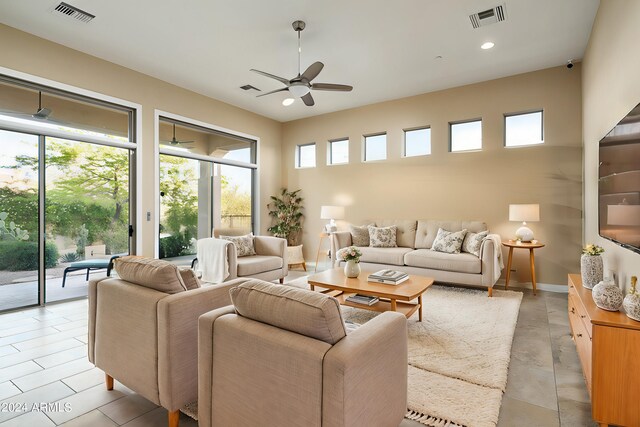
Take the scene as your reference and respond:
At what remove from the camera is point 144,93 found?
4945 millimetres

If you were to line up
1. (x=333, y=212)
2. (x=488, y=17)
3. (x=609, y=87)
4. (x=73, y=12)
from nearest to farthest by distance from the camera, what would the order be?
(x=609, y=87) < (x=73, y=12) < (x=488, y=17) < (x=333, y=212)

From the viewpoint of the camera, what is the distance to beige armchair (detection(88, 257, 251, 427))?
1722mm

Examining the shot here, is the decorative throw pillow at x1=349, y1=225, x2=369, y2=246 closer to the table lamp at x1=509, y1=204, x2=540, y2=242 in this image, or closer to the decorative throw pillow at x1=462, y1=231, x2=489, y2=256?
the decorative throw pillow at x1=462, y1=231, x2=489, y2=256

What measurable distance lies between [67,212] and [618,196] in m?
5.60

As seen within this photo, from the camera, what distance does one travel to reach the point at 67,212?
14.0 ft

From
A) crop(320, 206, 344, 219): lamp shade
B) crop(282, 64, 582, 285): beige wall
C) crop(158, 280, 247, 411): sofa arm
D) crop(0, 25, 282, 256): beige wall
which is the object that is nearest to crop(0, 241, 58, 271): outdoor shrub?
crop(0, 25, 282, 256): beige wall

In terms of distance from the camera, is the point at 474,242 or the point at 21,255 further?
the point at 474,242

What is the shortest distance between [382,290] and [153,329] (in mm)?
2003

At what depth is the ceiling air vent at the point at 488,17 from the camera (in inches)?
133

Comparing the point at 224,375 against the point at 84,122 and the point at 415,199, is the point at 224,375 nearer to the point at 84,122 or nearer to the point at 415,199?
the point at 84,122

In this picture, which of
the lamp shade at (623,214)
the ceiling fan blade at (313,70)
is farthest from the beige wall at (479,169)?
the ceiling fan blade at (313,70)

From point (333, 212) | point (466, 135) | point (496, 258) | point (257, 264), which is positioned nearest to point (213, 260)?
point (257, 264)

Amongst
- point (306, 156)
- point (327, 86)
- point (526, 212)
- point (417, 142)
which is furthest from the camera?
point (306, 156)

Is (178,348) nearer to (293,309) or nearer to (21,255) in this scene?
(293,309)
